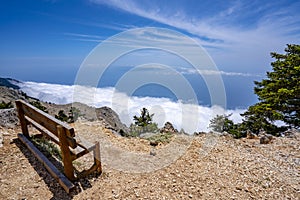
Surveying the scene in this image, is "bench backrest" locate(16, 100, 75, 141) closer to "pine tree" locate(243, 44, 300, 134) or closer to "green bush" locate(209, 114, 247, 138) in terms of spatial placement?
"pine tree" locate(243, 44, 300, 134)

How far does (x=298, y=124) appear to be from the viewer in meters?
10.8

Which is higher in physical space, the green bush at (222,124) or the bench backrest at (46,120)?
the bench backrest at (46,120)

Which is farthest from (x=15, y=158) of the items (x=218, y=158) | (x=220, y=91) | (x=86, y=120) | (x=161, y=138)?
(x=220, y=91)

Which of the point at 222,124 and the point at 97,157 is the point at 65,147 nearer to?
the point at 97,157

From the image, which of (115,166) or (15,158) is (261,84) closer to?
(115,166)

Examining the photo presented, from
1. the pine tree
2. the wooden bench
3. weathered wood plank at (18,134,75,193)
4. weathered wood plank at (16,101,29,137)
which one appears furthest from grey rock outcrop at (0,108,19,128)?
the pine tree

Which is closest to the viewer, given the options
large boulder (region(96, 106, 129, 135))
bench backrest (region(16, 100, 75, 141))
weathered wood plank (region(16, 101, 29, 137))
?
bench backrest (region(16, 100, 75, 141))

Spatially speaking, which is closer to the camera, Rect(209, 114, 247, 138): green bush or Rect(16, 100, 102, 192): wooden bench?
Rect(16, 100, 102, 192): wooden bench

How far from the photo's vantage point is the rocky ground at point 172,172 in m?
3.22

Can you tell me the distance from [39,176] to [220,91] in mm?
5811

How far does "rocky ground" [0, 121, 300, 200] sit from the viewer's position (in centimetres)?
322

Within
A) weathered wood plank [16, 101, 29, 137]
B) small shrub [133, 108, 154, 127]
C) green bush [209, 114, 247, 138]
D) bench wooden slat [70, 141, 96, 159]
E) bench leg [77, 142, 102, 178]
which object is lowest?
small shrub [133, 108, 154, 127]

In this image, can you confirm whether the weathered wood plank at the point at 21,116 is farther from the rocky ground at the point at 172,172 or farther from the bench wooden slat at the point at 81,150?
the bench wooden slat at the point at 81,150

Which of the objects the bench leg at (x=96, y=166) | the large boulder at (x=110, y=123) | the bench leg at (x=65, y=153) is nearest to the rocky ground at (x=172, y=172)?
the bench leg at (x=96, y=166)
